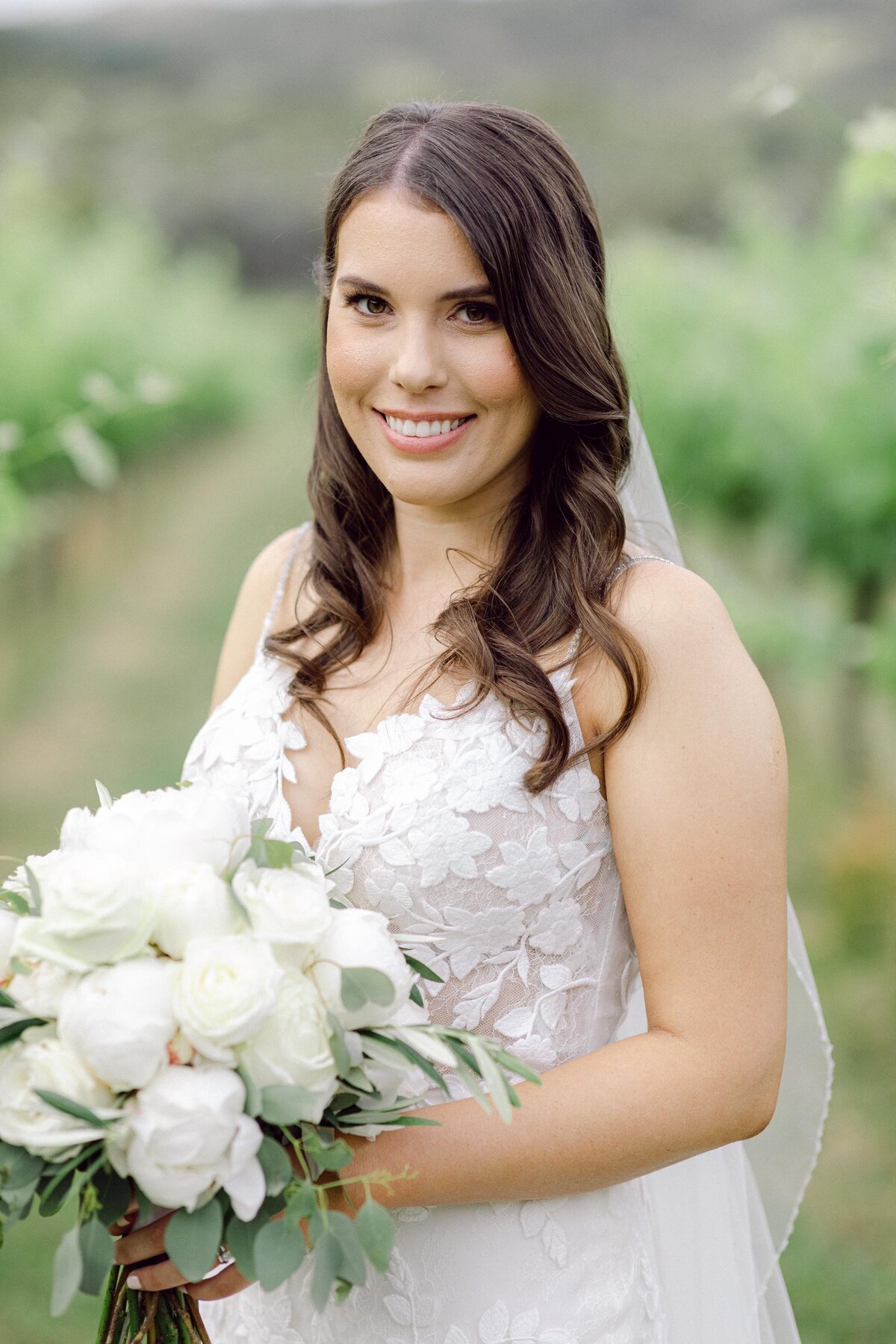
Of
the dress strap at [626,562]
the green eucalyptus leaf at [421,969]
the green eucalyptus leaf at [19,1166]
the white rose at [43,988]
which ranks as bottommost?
the green eucalyptus leaf at [19,1166]

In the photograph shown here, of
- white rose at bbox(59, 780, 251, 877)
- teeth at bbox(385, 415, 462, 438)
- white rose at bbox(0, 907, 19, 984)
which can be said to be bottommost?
white rose at bbox(0, 907, 19, 984)

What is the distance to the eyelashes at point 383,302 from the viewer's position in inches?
74.0

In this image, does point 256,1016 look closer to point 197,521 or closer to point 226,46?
point 197,521

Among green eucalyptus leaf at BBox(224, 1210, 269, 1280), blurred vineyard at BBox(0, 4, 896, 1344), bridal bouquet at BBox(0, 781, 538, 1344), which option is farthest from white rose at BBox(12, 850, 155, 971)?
blurred vineyard at BBox(0, 4, 896, 1344)

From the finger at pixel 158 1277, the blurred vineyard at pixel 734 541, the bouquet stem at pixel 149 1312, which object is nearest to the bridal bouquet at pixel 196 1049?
the finger at pixel 158 1277

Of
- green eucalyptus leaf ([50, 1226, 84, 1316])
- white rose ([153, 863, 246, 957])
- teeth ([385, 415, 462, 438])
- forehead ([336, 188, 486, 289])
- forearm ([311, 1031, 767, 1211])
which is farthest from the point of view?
teeth ([385, 415, 462, 438])

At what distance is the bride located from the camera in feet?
5.69

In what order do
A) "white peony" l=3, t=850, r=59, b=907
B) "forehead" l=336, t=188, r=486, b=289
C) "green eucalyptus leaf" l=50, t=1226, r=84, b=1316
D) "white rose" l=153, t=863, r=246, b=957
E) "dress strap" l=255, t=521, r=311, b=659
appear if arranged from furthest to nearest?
"dress strap" l=255, t=521, r=311, b=659 < "forehead" l=336, t=188, r=486, b=289 < "white peony" l=3, t=850, r=59, b=907 < "white rose" l=153, t=863, r=246, b=957 < "green eucalyptus leaf" l=50, t=1226, r=84, b=1316

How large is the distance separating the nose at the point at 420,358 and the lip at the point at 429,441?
7 cm

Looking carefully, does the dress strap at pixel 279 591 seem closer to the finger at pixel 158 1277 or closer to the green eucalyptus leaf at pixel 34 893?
the green eucalyptus leaf at pixel 34 893

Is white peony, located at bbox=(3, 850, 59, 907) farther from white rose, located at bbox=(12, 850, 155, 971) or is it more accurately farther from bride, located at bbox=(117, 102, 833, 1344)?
bride, located at bbox=(117, 102, 833, 1344)

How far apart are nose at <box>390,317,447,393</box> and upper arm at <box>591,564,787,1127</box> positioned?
1.62 feet

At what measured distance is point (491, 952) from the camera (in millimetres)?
1889

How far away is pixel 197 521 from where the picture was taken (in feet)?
58.6
